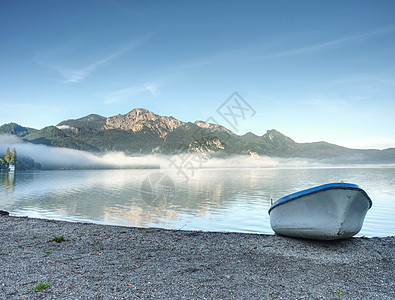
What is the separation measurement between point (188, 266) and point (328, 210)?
623 centimetres

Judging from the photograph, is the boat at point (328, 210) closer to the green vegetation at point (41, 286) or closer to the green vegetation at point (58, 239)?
the green vegetation at point (41, 286)

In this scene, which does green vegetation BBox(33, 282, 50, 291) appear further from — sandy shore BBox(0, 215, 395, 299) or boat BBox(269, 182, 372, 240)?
boat BBox(269, 182, 372, 240)

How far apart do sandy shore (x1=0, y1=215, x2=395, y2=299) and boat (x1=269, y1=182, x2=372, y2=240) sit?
0.63 meters

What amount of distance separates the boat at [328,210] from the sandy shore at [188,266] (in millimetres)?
633

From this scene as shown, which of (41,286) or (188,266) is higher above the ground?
(41,286)

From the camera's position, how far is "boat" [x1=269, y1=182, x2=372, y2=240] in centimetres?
1135

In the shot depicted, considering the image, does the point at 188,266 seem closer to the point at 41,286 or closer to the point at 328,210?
the point at 41,286

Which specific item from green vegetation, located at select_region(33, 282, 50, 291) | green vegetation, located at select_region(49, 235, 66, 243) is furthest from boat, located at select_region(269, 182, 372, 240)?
green vegetation, located at select_region(49, 235, 66, 243)

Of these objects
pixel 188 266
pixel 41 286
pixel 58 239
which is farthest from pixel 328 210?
pixel 58 239

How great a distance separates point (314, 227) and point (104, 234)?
9.29m

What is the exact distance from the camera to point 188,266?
8.88 m

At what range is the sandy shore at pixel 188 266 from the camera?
22.6 feet

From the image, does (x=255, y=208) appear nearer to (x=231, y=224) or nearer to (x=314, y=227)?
(x=231, y=224)

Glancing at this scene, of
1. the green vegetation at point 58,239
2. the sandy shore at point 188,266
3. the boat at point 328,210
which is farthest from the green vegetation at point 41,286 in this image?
the boat at point 328,210
